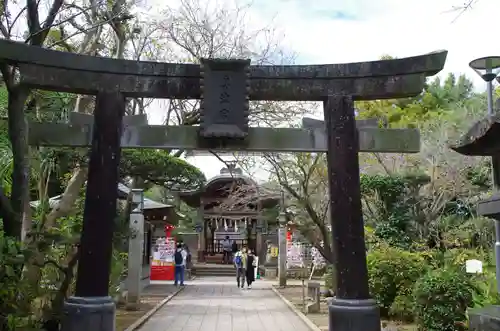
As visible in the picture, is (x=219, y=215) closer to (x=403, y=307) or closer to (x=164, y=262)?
(x=164, y=262)

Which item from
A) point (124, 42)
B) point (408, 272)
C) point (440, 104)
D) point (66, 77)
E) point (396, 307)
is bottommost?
point (396, 307)

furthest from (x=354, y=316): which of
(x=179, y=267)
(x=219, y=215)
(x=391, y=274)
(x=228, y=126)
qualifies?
(x=219, y=215)

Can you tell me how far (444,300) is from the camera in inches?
369

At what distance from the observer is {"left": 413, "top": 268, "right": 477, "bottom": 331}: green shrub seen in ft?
30.3

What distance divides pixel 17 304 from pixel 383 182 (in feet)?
43.3

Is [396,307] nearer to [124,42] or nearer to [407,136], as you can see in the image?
[407,136]

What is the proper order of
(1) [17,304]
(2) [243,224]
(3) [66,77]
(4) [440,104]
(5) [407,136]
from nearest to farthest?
1. (1) [17,304]
2. (3) [66,77]
3. (5) [407,136]
4. (4) [440,104]
5. (2) [243,224]

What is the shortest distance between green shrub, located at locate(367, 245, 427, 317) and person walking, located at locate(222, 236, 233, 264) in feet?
83.1

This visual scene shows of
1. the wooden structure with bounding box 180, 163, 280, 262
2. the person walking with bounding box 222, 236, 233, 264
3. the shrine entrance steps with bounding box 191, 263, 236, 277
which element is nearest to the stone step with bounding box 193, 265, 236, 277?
the shrine entrance steps with bounding box 191, 263, 236, 277

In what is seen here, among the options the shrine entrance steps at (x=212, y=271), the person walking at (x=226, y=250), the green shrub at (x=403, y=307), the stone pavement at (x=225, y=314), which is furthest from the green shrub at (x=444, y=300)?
the person walking at (x=226, y=250)

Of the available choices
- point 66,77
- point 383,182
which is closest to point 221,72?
point 66,77

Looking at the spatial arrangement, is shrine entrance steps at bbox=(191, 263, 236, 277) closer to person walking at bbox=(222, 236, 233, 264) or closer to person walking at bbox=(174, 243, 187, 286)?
person walking at bbox=(222, 236, 233, 264)

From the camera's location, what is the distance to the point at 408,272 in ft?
39.7

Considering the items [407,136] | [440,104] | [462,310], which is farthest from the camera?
[440,104]
